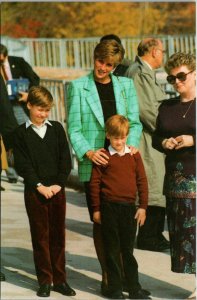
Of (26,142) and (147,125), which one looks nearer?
(26,142)

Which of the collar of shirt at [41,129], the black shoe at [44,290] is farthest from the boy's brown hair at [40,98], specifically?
the black shoe at [44,290]

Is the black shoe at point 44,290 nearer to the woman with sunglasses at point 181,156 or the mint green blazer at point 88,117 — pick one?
the mint green blazer at point 88,117

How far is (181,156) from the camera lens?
6.26 m

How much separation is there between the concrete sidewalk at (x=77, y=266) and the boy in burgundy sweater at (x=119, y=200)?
250mm

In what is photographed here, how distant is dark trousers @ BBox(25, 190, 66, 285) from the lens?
6.61m

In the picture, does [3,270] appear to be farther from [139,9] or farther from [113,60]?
[139,9]

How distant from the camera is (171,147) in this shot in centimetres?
620

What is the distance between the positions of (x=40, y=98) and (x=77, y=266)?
5.80ft

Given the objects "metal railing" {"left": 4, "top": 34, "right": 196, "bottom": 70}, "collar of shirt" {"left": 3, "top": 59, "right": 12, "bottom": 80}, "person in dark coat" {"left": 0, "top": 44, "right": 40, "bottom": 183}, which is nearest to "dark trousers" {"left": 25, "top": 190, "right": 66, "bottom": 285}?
"person in dark coat" {"left": 0, "top": 44, "right": 40, "bottom": 183}

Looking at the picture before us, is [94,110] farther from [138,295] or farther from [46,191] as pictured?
[138,295]

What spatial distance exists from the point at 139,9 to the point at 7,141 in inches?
1179

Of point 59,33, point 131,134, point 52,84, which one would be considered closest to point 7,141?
point 131,134

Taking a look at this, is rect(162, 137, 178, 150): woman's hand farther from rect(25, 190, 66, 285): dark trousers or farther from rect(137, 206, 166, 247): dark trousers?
rect(137, 206, 166, 247): dark trousers

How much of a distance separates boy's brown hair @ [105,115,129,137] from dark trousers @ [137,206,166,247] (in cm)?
201
